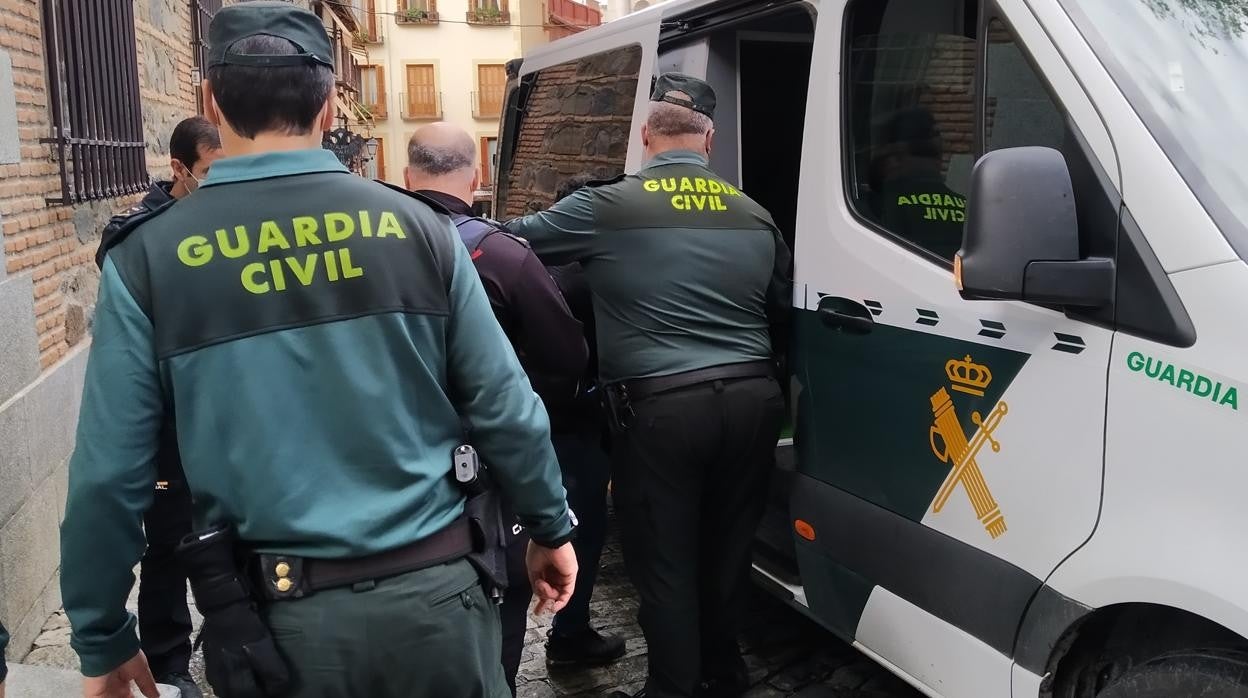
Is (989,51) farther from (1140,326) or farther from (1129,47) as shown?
(1140,326)

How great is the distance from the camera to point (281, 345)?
1679 millimetres

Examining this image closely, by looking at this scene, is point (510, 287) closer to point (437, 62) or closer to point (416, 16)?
point (437, 62)

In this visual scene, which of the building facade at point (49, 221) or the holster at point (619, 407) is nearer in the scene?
the holster at point (619, 407)

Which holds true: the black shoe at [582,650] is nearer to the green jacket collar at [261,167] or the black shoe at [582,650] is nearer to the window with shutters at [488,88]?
the green jacket collar at [261,167]

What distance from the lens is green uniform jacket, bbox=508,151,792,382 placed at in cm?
302

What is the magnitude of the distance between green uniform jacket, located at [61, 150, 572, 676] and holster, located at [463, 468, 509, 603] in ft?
0.32

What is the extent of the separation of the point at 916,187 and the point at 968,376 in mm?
608

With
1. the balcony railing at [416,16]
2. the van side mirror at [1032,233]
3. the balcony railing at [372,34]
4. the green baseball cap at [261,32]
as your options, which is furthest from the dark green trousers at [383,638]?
the balcony railing at [416,16]

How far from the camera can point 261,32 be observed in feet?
5.71

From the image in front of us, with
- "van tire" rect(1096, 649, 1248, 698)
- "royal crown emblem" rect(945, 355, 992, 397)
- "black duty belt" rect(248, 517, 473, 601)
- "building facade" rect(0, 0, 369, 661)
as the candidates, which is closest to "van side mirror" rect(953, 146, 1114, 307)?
"royal crown emblem" rect(945, 355, 992, 397)

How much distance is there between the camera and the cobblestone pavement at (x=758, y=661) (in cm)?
338

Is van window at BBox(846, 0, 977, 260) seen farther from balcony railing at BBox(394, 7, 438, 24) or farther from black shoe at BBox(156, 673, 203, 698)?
balcony railing at BBox(394, 7, 438, 24)

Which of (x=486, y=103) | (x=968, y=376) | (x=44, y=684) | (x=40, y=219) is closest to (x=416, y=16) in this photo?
(x=486, y=103)

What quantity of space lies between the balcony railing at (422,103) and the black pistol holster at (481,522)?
43357mm
